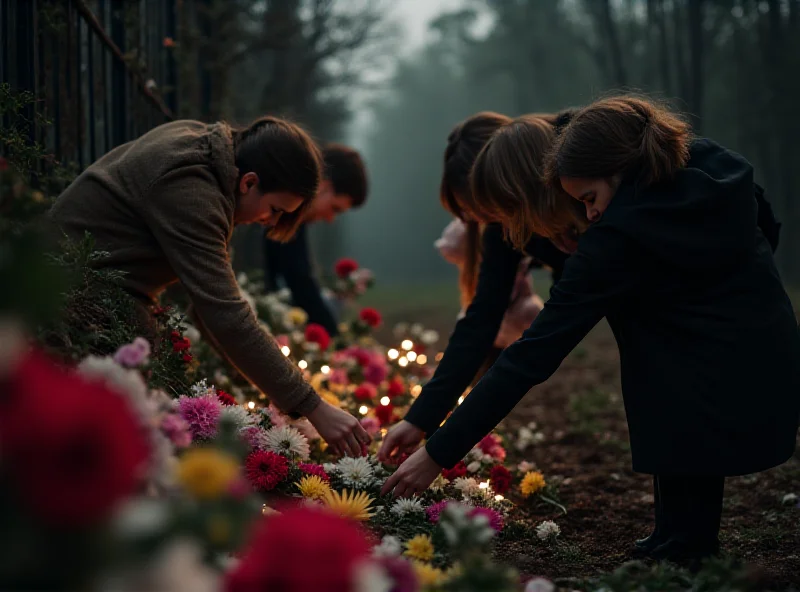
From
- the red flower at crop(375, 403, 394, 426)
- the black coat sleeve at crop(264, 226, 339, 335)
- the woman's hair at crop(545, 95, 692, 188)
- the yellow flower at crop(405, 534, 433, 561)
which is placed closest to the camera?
the yellow flower at crop(405, 534, 433, 561)

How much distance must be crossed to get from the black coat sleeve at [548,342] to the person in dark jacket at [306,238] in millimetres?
2411

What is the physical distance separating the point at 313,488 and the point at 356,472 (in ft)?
0.95

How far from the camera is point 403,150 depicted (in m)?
53.7

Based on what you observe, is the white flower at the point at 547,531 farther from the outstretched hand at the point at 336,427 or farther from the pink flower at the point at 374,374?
the pink flower at the point at 374,374

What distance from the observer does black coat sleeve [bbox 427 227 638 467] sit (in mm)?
2141

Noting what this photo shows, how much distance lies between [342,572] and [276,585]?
0.07 m

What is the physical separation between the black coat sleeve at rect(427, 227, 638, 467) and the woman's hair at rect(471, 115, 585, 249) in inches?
18.6

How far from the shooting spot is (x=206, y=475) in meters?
0.87

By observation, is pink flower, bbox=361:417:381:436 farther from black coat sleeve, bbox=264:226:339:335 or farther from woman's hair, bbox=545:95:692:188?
black coat sleeve, bbox=264:226:339:335

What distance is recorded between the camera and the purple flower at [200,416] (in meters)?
1.99

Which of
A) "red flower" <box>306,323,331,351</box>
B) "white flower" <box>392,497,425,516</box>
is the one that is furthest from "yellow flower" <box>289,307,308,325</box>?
"white flower" <box>392,497,425,516</box>

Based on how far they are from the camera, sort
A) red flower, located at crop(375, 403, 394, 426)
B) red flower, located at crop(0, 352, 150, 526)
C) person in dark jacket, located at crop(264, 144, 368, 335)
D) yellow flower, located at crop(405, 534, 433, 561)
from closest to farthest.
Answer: red flower, located at crop(0, 352, 150, 526) < yellow flower, located at crop(405, 534, 433, 561) < red flower, located at crop(375, 403, 394, 426) < person in dark jacket, located at crop(264, 144, 368, 335)

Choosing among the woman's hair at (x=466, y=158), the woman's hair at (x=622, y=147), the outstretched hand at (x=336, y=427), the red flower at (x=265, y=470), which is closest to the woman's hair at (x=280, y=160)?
the woman's hair at (x=466, y=158)

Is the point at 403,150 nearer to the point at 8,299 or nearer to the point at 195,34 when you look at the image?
the point at 195,34
